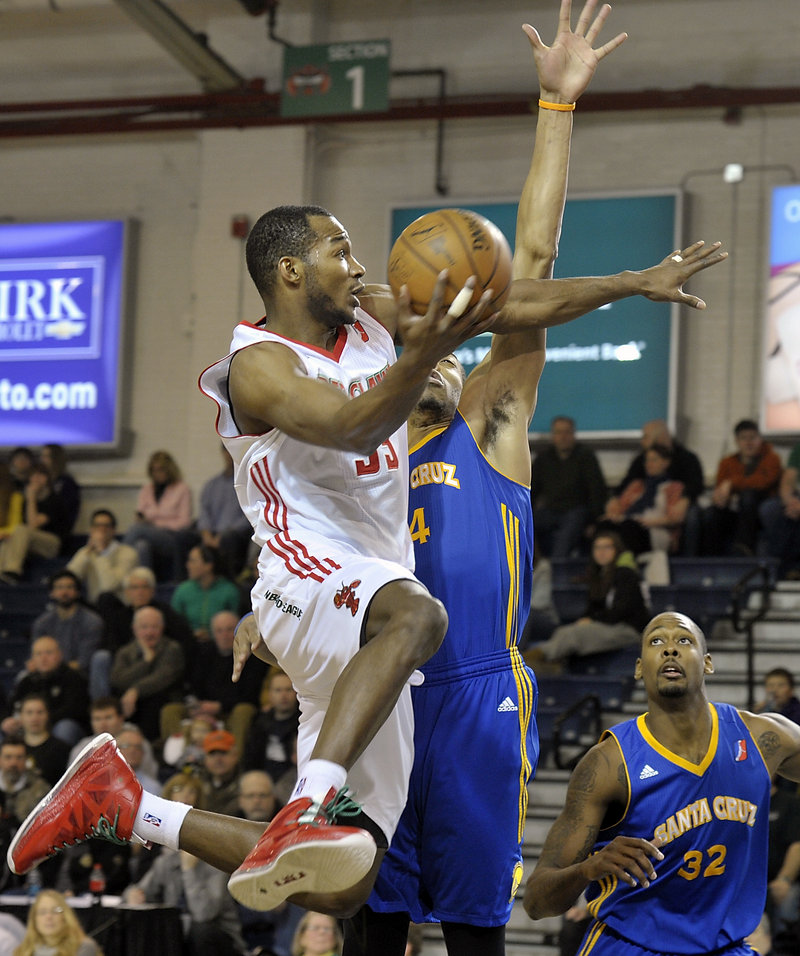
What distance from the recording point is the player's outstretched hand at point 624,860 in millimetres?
4418

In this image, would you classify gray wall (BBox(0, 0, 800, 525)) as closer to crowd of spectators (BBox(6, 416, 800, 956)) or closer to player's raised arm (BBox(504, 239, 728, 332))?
crowd of spectators (BBox(6, 416, 800, 956))

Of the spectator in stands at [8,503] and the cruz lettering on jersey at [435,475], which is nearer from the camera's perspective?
the cruz lettering on jersey at [435,475]

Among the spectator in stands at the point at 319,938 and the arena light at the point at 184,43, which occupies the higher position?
the arena light at the point at 184,43

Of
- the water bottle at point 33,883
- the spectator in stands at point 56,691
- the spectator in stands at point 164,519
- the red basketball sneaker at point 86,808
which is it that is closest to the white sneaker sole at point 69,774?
the red basketball sneaker at point 86,808

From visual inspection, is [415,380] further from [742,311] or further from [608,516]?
[742,311]

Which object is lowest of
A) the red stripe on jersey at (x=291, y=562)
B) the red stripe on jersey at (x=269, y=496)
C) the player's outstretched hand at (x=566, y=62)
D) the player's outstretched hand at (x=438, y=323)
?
the red stripe on jersey at (x=291, y=562)

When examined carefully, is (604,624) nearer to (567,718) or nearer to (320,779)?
(567,718)

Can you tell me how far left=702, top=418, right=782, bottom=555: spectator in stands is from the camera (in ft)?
40.3

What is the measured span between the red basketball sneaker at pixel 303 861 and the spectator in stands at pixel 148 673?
25.5ft

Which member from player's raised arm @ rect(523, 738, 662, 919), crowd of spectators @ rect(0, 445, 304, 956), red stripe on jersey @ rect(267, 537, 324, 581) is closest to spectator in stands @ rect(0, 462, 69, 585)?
crowd of spectators @ rect(0, 445, 304, 956)

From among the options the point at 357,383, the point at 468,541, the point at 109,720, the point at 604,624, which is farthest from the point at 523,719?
the point at 604,624

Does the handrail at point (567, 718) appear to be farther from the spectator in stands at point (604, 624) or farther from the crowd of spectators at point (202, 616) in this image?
the crowd of spectators at point (202, 616)

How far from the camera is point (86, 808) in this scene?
161 inches

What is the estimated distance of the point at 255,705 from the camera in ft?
35.2
